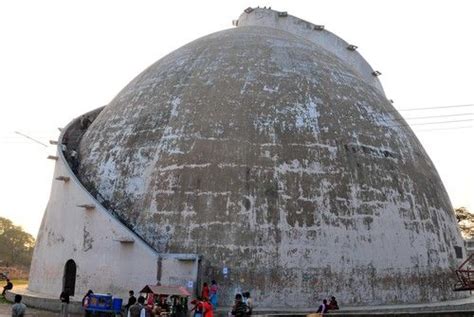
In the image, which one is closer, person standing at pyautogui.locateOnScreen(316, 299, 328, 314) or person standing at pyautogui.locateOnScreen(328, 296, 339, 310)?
person standing at pyautogui.locateOnScreen(316, 299, 328, 314)

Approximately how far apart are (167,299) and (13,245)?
123 feet

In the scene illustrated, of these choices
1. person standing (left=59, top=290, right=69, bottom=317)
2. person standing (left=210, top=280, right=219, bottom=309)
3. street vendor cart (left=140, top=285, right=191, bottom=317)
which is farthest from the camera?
person standing (left=210, top=280, right=219, bottom=309)

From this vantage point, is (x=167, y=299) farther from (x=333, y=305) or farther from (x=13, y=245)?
(x=13, y=245)

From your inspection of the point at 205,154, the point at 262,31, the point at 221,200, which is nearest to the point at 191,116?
the point at 205,154

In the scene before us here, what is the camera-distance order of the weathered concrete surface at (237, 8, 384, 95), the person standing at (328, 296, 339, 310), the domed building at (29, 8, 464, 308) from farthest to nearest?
the weathered concrete surface at (237, 8, 384, 95), the domed building at (29, 8, 464, 308), the person standing at (328, 296, 339, 310)

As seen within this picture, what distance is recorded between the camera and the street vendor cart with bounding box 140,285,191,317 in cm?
1209

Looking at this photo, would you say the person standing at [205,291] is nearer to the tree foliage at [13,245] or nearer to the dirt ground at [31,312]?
the dirt ground at [31,312]

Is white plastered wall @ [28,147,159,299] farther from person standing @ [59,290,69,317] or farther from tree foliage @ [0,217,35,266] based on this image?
tree foliage @ [0,217,35,266]

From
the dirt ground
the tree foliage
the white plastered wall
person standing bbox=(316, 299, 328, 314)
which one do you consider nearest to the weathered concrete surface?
the white plastered wall

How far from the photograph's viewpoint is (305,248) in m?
14.8

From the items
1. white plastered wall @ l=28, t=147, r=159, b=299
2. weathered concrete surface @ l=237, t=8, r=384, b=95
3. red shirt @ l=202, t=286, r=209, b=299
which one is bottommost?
red shirt @ l=202, t=286, r=209, b=299

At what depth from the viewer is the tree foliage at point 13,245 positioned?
44781mm

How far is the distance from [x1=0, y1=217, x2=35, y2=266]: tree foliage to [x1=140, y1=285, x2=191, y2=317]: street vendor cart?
35834 mm

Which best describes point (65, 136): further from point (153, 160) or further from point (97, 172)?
point (153, 160)
